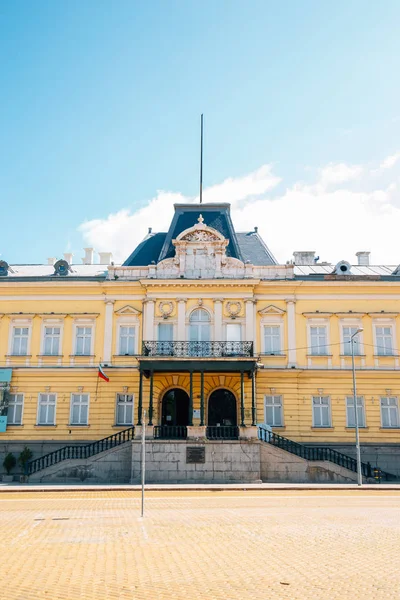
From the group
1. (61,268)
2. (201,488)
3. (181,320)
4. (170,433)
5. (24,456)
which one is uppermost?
(61,268)

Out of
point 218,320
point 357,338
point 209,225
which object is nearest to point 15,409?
point 218,320

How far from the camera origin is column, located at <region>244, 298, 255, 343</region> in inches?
1218

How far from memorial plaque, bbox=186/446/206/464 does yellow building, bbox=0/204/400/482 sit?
2453 millimetres

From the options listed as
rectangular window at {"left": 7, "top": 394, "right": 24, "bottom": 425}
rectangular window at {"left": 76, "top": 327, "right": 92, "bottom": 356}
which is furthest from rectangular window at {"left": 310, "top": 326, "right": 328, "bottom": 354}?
rectangular window at {"left": 7, "top": 394, "right": 24, "bottom": 425}

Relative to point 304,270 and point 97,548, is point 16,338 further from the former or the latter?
point 97,548

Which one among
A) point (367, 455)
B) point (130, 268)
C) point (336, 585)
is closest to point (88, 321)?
point (130, 268)

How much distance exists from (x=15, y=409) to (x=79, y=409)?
3513 mm

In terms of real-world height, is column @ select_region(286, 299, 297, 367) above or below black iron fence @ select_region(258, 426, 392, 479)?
above

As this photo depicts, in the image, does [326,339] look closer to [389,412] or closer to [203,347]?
[389,412]

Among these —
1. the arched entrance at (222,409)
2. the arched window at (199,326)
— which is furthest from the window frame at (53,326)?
the arched entrance at (222,409)

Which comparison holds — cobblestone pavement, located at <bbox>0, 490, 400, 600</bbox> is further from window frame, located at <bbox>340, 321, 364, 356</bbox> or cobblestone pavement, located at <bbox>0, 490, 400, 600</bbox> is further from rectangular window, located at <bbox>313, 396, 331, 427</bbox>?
window frame, located at <bbox>340, 321, 364, 356</bbox>

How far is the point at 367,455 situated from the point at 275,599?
2391cm

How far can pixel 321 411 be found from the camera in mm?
30688

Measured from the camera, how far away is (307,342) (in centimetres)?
3144
